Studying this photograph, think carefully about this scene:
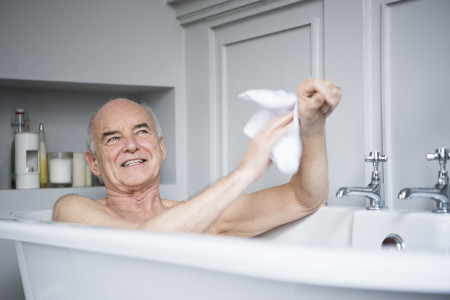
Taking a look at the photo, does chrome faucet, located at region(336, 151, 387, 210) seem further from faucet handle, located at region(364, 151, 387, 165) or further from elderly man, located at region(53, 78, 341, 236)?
elderly man, located at region(53, 78, 341, 236)

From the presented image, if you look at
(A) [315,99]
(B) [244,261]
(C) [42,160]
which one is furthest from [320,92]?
(C) [42,160]

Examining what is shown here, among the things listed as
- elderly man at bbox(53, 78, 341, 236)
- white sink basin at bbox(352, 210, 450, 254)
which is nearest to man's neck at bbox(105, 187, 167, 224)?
elderly man at bbox(53, 78, 341, 236)

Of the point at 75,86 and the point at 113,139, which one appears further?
the point at 75,86

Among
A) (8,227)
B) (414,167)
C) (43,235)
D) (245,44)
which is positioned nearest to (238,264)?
(43,235)

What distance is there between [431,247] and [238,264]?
2.60ft

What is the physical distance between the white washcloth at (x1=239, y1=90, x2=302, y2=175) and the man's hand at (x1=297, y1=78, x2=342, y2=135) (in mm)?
23

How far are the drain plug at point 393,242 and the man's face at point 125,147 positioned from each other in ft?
2.39

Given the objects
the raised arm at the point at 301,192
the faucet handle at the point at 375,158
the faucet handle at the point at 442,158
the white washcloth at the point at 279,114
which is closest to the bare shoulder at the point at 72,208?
the raised arm at the point at 301,192

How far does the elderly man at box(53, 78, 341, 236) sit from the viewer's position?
4.00 ft

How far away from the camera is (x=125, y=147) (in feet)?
5.76

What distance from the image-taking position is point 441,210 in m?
1.41

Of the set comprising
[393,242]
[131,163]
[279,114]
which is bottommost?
[393,242]

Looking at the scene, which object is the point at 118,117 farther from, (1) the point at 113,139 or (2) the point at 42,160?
(2) the point at 42,160

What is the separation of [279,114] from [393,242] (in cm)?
49
